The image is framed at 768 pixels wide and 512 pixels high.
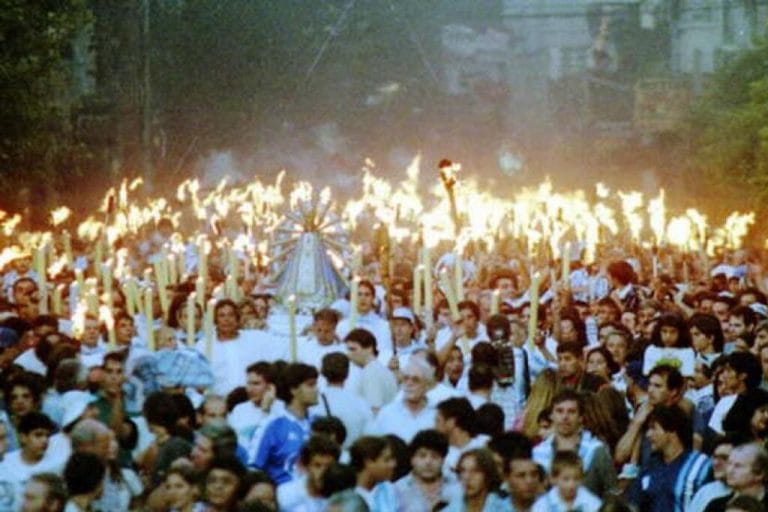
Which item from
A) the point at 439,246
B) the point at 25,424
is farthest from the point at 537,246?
the point at 25,424

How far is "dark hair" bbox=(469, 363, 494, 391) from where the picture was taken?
1278cm

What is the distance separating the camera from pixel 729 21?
58.0m

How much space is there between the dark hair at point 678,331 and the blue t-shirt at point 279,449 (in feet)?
12.2

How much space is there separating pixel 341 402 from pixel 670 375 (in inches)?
74.2

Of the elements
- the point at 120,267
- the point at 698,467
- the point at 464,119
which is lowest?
the point at 698,467

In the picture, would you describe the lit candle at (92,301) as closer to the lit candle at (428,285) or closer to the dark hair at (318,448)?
the lit candle at (428,285)

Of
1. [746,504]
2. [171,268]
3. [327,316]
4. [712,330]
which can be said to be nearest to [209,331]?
[327,316]

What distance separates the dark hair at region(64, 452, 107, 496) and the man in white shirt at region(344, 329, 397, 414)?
368 cm

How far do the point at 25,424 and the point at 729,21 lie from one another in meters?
49.1

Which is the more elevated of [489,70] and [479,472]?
[489,70]

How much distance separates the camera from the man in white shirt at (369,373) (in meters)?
13.5

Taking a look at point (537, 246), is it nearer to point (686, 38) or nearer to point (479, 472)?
point (479, 472)

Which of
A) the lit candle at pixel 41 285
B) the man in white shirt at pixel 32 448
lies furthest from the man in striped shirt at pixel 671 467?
the lit candle at pixel 41 285

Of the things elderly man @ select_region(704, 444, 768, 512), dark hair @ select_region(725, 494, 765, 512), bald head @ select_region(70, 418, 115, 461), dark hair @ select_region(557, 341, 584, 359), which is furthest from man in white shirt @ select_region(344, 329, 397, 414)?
dark hair @ select_region(725, 494, 765, 512)
